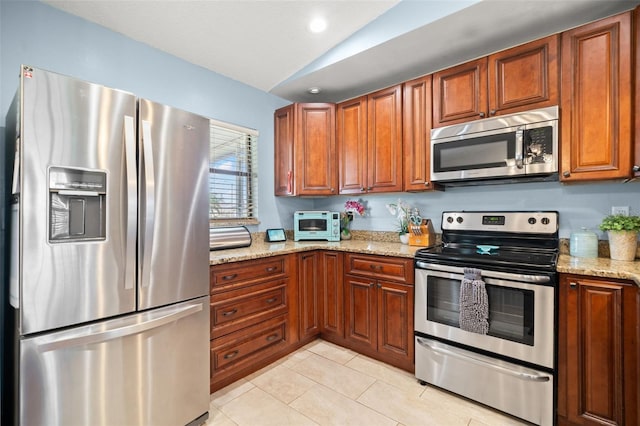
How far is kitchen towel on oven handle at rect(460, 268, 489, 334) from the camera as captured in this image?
75.5 inches

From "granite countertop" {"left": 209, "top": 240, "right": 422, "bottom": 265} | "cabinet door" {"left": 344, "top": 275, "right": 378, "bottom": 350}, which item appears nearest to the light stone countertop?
"granite countertop" {"left": 209, "top": 240, "right": 422, "bottom": 265}

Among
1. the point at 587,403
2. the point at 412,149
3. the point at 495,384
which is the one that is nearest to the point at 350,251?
the point at 412,149

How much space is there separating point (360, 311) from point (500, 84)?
2054mm

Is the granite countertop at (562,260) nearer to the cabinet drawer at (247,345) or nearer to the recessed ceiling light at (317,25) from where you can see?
the cabinet drawer at (247,345)

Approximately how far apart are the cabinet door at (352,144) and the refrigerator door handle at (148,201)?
6.19ft

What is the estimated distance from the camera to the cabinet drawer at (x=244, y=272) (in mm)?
2053

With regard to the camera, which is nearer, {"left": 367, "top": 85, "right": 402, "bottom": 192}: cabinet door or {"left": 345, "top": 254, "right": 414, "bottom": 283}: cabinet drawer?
{"left": 345, "top": 254, "right": 414, "bottom": 283}: cabinet drawer

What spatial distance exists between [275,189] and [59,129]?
6.95 ft

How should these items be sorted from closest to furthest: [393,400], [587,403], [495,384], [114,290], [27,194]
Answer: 1. [27,194]
2. [114,290]
3. [587,403]
4. [495,384]
5. [393,400]

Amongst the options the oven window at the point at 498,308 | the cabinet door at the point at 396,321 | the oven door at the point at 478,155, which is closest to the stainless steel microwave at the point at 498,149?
the oven door at the point at 478,155

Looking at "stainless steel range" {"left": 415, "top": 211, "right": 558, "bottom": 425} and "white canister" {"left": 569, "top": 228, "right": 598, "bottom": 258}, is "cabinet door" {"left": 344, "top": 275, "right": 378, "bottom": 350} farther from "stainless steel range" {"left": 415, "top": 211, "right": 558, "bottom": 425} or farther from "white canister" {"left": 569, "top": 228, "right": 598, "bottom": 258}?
"white canister" {"left": 569, "top": 228, "right": 598, "bottom": 258}

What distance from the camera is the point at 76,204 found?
135cm

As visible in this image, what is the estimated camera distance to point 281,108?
10.6 ft

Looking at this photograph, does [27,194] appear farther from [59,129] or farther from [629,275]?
[629,275]
